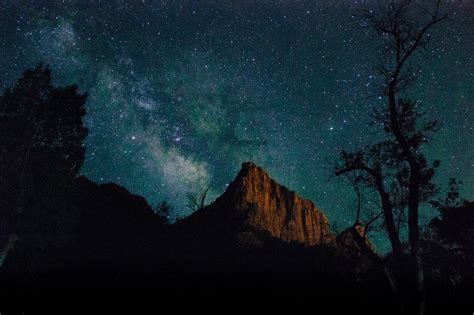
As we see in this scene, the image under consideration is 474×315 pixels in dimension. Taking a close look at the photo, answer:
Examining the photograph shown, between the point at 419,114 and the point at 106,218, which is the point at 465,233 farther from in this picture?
the point at 106,218

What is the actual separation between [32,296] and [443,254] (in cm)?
2990

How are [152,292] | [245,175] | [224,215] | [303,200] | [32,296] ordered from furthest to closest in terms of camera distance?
[303,200] → [245,175] → [224,215] → [152,292] → [32,296]

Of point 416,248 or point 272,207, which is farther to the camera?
point 272,207

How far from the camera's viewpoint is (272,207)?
247 ft

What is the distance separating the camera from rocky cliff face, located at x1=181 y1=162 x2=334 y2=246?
206 feet

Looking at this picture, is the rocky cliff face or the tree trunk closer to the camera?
the tree trunk

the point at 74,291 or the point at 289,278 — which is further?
the point at 289,278

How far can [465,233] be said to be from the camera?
24.5m

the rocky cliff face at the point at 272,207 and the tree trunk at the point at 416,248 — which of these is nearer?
the tree trunk at the point at 416,248

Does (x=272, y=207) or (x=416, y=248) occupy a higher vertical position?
(x=272, y=207)

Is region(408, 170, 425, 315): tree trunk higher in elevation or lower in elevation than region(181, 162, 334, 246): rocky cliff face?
lower

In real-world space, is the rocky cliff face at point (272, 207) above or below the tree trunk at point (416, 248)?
above

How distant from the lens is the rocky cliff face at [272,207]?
62859mm

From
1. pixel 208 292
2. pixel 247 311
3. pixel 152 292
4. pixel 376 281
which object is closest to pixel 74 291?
pixel 152 292
